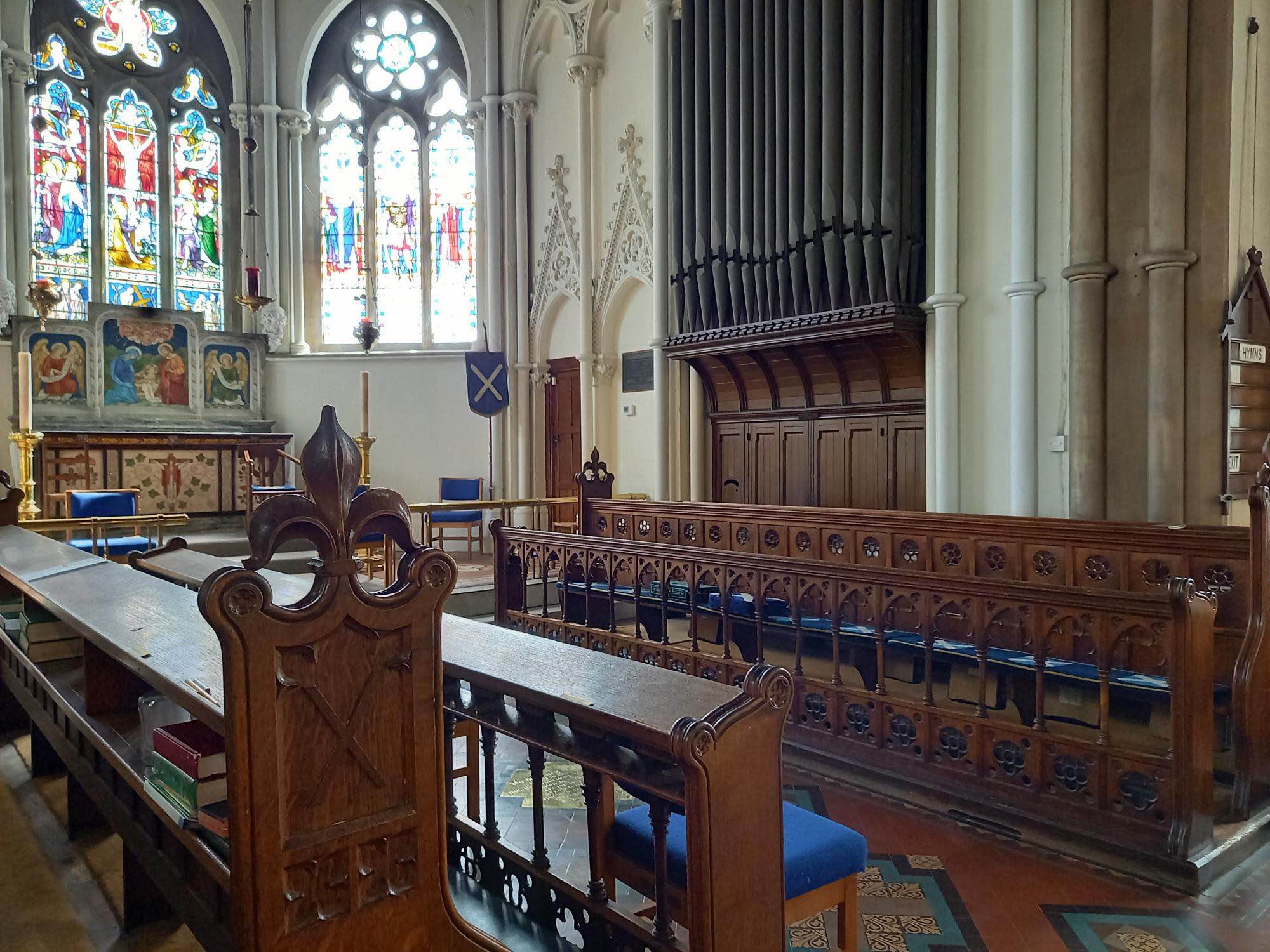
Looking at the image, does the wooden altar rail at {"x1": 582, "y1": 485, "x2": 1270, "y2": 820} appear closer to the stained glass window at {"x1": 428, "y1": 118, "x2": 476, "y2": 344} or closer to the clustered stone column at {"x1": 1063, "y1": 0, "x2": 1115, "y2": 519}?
the clustered stone column at {"x1": 1063, "y1": 0, "x2": 1115, "y2": 519}

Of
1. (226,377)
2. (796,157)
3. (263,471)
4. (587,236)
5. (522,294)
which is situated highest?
(587,236)

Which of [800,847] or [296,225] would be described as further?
[296,225]

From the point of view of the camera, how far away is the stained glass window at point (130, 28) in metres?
10.5

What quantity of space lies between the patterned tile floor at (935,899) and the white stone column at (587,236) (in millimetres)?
6519

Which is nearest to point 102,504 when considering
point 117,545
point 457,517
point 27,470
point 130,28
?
point 117,545

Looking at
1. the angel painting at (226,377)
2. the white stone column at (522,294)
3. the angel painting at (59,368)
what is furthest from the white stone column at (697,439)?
the angel painting at (59,368)

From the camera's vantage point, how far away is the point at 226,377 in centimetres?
1058

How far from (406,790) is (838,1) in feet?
22.1

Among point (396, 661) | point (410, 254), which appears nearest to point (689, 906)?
point (396, 661)

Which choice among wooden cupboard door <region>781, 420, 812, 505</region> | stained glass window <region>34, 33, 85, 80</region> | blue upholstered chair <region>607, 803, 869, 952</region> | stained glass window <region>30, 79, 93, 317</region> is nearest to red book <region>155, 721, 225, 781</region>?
blue upholstered chair <region>607, 803, 869, 952</region>

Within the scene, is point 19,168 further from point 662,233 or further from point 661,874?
point 661,874

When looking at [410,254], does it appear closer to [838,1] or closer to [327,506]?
[838,1]

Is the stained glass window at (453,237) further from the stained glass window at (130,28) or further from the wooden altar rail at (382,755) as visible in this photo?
the wooden altar rail at (382,755)

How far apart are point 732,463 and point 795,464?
0.75m
